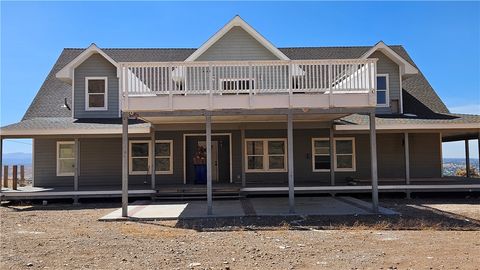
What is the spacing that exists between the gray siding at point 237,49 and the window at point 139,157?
14.0 ft

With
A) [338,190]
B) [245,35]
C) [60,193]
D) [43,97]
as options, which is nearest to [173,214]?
[60,193]

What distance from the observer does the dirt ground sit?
712cm

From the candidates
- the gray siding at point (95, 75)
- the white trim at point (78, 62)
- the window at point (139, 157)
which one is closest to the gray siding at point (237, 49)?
the gray siding at point (95, 75)

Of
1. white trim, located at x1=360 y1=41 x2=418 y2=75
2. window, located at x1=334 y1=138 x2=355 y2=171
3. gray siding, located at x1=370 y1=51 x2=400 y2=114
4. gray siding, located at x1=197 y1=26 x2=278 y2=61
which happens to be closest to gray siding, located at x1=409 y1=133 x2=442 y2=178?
gray siding, located at x1=370 y1=51 x2=400 y2=114

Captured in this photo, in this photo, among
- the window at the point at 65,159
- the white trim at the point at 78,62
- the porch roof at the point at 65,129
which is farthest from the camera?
the window at the point at 65,159

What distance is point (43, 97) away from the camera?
2017 cm

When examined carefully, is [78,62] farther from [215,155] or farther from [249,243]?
[249,243]

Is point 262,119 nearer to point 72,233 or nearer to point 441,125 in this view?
point 441,125

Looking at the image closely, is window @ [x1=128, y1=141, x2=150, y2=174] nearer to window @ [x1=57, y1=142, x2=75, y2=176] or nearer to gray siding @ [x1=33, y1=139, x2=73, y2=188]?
window @ [x1=57, y1=142, x2=75, y2=176]

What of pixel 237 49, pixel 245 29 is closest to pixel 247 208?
pixel 237 49

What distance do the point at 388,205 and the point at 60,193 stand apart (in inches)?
438

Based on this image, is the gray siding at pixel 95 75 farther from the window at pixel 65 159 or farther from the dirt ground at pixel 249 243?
the dirt ground at pixel 249 243

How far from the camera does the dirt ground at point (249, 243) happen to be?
7125 millimetres

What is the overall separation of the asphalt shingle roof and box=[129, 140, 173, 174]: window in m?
3.19
